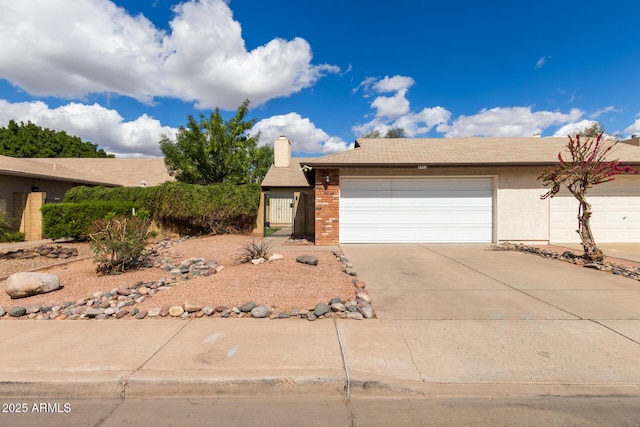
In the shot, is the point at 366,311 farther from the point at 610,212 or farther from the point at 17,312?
the point at 610,212

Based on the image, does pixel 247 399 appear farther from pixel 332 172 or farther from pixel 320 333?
pixel 332 172

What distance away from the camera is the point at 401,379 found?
9.56ft

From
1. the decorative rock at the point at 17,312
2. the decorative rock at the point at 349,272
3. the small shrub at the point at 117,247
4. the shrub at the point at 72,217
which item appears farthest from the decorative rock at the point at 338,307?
the shrub at the point at 72,217

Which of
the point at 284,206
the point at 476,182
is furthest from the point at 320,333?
the point at 284,206

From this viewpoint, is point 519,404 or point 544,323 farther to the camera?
point 544,323

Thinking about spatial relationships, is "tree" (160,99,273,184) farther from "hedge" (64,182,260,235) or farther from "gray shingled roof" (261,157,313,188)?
"hedge" (64,182,260,235)

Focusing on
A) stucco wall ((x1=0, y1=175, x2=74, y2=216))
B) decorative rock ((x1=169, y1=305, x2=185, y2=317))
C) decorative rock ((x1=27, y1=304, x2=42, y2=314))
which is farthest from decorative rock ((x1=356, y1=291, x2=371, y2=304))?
stucco wall ((x1=0, y1=175, x2=74, y2=216))

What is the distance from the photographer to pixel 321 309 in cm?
446

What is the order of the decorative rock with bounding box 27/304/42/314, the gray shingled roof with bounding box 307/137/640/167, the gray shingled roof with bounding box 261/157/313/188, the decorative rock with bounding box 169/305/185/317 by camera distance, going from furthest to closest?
the gray shingled roof with bounding box 261/157/313/188 → the gray shingled roof with bounding box 307/137/640/167 → the decorative rock with bounding box 27/304/42/314 → the decorative rock with bounding box 169/305/185/317

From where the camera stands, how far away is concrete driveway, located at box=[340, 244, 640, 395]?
295 centimetres

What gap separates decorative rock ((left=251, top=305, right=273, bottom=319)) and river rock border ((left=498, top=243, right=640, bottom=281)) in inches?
290

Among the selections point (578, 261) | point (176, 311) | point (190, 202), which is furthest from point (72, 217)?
point (578, 261)

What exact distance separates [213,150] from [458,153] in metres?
14.4

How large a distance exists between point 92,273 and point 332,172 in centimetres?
741
